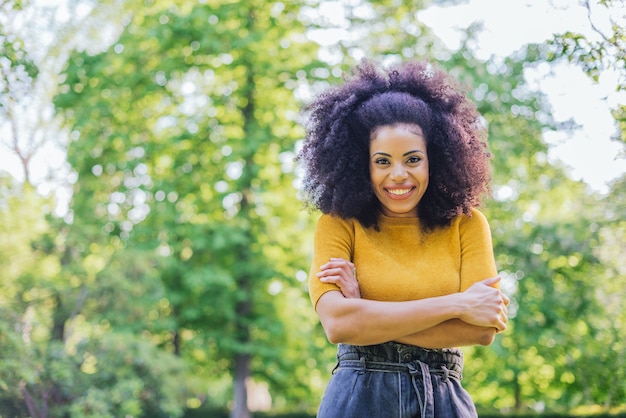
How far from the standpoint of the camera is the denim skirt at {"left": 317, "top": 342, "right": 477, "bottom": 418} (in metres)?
2.44

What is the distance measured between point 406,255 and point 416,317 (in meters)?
0.28

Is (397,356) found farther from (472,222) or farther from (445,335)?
(472,222)

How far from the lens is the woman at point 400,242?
244 cm

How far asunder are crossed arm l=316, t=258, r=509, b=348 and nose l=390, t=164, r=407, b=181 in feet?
1.22

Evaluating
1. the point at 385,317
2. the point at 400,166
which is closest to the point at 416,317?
the point at 385,317

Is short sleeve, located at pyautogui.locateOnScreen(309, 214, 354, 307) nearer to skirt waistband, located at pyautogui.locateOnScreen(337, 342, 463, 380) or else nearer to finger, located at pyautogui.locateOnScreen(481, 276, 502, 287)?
skirt waistband, located at pyautogui.locateOnScreen(337, 342, 463, 380)

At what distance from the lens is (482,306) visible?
2.41m

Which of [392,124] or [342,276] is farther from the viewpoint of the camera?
[392,124]

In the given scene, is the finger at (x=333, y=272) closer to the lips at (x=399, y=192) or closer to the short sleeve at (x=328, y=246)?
the short sleeve at (x=328, y=246)

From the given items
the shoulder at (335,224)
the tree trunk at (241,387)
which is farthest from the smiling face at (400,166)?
the tree trunk at (241,387)

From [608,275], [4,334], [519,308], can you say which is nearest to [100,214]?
[4,334]

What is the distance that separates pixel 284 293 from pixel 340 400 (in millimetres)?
12812

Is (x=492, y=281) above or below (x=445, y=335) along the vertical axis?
above

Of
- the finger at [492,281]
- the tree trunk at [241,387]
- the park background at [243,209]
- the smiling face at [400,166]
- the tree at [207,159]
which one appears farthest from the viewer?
the tree trunk at [241,387]
